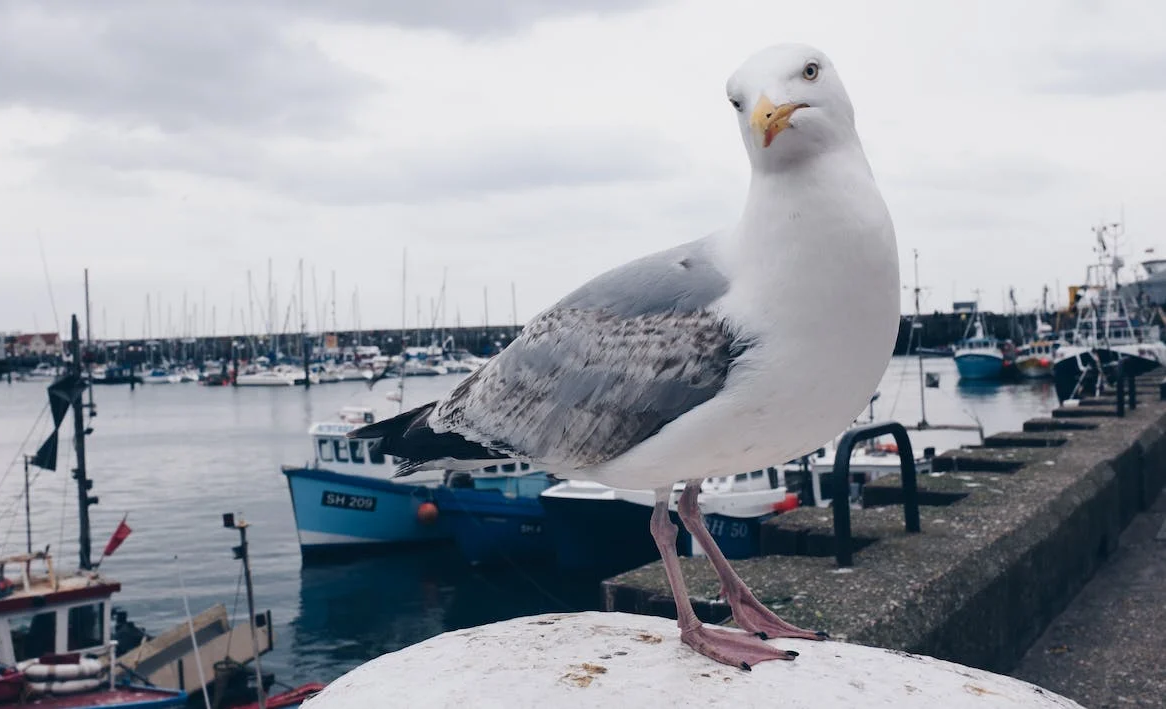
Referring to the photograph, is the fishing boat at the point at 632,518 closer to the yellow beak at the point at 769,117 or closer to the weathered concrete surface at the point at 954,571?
the weathered concrete surface at the point at 954,571

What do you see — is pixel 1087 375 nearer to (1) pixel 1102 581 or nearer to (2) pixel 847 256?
(1) pixel 1102 581

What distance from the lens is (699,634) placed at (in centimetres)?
277

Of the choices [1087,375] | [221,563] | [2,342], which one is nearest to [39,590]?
[221,563]

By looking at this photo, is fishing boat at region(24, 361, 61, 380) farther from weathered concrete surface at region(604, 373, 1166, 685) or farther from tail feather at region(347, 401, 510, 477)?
tail feather at region(347, 401, 510, 477)

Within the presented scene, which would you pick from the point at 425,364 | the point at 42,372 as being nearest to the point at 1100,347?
the point at 425,364

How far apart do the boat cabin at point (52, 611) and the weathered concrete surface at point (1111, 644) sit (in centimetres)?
1735

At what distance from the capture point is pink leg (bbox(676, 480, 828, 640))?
305 centimetres

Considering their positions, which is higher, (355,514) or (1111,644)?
(1111,644)

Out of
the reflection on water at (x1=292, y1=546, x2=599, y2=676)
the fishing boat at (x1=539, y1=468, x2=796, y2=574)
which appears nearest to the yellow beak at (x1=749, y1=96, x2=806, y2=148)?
the fishing boat at (x1=539, y1=468, x2=796, y2=574)

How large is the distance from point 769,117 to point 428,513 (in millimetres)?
26848

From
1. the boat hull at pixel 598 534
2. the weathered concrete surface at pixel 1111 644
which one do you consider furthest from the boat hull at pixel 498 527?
the weathered concrete surface at pixel 1111 644

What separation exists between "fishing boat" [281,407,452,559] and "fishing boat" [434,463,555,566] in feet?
4.93

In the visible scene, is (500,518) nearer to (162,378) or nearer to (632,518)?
(632,518)

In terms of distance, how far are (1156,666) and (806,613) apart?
1.90 meters
